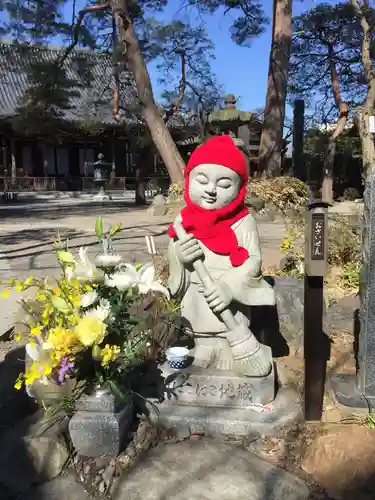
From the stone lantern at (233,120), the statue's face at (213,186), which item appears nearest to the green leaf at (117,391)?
the statue's face at (213,186)

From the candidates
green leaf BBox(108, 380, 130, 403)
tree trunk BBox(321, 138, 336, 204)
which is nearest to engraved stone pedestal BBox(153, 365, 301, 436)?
green leaf BBox(108, 380, 130, 403)

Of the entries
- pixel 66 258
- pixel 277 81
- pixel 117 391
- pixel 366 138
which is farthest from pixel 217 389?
pixel 366 138

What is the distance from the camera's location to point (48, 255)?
21.3 feet

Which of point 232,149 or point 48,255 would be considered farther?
point 48,255

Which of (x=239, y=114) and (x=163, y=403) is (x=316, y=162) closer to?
(x=239, y=114)

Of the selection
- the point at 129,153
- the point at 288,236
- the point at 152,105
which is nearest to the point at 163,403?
the point at 288,236

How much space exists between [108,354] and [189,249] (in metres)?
0.71

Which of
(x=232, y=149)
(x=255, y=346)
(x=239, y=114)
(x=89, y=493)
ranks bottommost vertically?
(x=89, y=493)

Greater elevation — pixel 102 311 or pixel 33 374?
pixel 102 311

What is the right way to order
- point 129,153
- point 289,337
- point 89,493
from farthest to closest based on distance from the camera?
point 129,153 < point 289,337 < point 89,493

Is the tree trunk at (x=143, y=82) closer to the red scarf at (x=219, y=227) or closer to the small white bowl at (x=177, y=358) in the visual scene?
the red scarf at (x=219, y=227)

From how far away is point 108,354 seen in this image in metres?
2.04

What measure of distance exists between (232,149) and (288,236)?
286 centimetres

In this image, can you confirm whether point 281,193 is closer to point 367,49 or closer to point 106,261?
point 367,49
